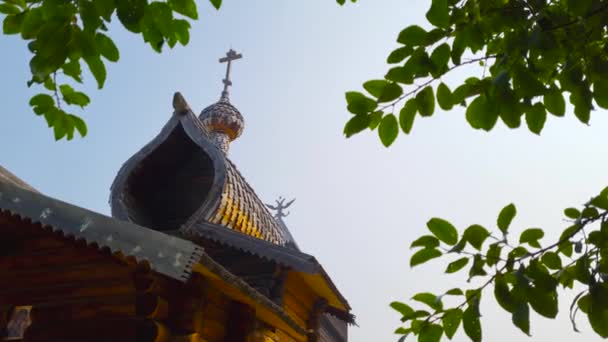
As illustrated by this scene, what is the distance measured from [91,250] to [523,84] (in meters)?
4.91

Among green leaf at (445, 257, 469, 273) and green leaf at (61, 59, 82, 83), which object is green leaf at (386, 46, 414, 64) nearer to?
green leaf at (445, 257, 469, 273)

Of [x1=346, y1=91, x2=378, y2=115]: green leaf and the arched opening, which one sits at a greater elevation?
the arched opening

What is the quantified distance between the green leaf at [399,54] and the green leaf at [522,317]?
71 centimetres

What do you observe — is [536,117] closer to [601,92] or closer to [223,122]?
[601,92]

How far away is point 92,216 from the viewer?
500 cm

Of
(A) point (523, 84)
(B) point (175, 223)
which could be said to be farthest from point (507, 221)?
(B) point (175, 223)

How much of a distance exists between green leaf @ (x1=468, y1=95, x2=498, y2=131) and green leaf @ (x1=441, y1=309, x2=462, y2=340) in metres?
0.52

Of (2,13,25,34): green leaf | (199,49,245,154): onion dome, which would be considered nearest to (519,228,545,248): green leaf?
(2,13,25,34): green leaf

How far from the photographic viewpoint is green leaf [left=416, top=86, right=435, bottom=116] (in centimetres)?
159

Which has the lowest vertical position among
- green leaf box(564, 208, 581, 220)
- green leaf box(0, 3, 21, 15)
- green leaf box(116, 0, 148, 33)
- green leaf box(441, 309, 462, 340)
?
green leaf box(441, 309, 462, 340)

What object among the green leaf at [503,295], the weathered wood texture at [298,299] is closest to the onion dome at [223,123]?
the weathered wood texture at [298,299]

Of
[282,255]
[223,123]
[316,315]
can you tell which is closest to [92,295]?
[282,255]

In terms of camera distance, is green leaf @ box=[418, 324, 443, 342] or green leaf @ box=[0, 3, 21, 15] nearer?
green leaf @ box=[418, 324, 443, 342]

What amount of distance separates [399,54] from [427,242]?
1.72 ft
